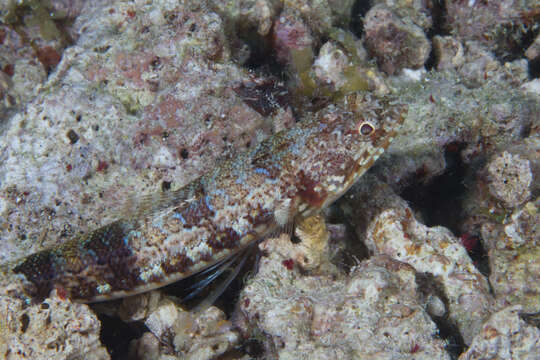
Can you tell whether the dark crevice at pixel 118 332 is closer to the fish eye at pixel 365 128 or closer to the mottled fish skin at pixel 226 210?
the mottled fish skin at pixel 226 210

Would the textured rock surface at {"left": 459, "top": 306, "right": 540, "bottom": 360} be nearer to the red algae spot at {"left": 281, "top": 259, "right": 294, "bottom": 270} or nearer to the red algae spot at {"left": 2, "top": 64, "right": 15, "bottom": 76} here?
Answer: the red algae spot at {"left": 281, "top": 259, "right": 294, "bottom": 270}

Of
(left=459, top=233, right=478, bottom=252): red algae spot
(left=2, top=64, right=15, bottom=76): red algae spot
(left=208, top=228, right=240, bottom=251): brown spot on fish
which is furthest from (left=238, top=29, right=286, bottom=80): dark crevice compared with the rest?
(left=2, top=64, right=15, bottom=76): red algae spot

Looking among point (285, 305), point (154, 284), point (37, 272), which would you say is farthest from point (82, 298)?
point (285, 305)

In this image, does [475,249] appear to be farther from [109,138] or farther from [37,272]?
[37,272]

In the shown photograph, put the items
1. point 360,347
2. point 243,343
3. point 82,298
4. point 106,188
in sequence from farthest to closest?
point 106,188, point 82,298, point 243,343, point 360,347

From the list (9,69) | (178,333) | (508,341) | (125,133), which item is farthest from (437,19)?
(9,69)

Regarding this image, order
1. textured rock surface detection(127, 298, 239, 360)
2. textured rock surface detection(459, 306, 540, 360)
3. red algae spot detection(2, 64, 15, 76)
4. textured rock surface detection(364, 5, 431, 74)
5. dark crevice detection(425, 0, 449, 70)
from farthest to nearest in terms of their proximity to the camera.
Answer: dark crevice detection(425, 0, 449, 70), red algae spot detection(2, 64, 15, 76), textured rock surface detection(364, 5, 431, 74), textured rock surface detection(127, 298, 239, 360), textured rock surface detection(459, 306, 540, 360)

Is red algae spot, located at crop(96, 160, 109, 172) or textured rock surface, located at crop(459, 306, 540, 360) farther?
red algae spot, located at crop(96, 160, 109, 172)
